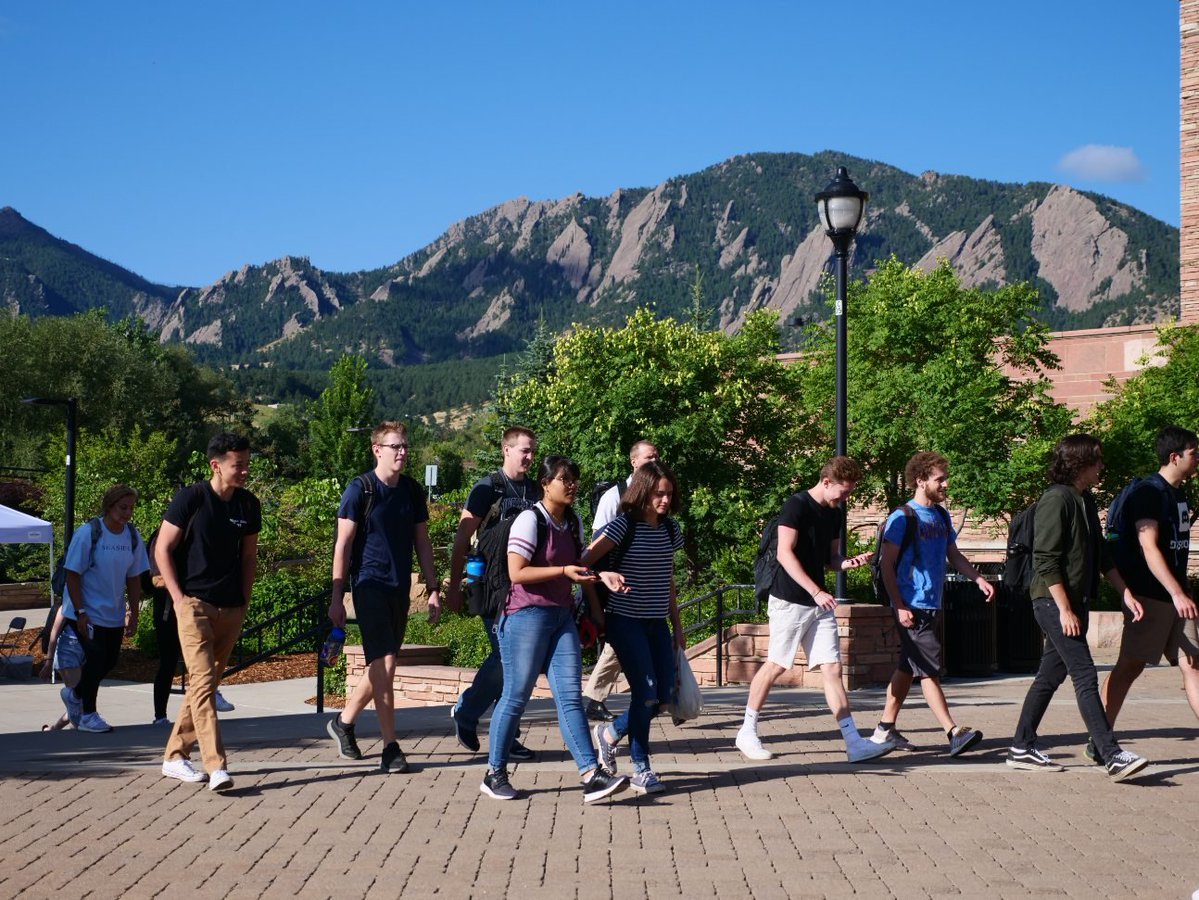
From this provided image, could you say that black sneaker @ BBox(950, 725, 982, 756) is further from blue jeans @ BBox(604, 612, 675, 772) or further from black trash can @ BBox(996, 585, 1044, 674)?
black trash can @ BBox(996, 585, 1044, 674)

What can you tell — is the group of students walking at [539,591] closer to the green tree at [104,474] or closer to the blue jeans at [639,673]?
the blue jeans at [639,673]

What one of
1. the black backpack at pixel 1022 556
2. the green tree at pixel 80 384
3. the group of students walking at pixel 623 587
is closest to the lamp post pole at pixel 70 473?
the group of students walking at pixel 623 587

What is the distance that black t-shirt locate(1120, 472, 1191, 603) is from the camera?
7734 millimetres

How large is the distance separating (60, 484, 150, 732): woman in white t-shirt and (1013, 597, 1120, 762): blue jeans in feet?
19.0

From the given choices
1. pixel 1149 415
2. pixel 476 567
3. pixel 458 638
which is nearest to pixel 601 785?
pixel 476 567

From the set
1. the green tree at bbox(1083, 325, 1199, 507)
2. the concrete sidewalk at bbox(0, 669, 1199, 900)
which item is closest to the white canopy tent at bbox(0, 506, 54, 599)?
the concrete sidewalk at bbox(0, 669, 1199, 900)

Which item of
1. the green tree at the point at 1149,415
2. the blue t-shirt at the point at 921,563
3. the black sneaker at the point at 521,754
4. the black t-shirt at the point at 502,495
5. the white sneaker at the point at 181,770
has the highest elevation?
the green tree at the point at 1149,415

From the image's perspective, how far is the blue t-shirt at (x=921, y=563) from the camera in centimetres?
831

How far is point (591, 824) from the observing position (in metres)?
6.44

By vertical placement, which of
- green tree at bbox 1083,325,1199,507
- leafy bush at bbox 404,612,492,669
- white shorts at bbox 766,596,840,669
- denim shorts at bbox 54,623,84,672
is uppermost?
green tree at bbox 1083,325,1199,507

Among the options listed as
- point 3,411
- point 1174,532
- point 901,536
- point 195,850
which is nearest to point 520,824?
point 195,850

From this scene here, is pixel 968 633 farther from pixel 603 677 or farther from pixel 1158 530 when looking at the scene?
pixel 1158 530

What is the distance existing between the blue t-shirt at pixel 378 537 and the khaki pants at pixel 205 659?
0.68 m

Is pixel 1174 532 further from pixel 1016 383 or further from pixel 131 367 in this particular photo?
pixel 131 367
